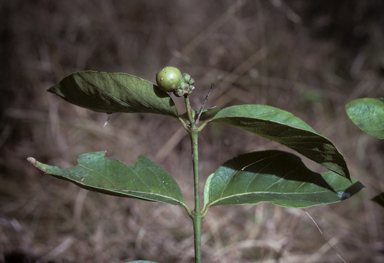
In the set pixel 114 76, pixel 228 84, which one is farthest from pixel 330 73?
pixel 114 76

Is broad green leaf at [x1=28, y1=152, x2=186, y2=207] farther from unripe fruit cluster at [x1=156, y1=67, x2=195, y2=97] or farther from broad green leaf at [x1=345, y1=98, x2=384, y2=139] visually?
broad green leaf at [x1=345, y1=98, x2=384, y2=139]

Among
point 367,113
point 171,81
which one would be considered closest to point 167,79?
point 171,81

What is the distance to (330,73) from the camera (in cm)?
469

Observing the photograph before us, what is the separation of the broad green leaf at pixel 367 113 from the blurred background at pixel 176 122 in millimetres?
1151

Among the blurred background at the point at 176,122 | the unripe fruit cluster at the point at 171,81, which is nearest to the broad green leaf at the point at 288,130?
the unripe fruit cluster at the point at 171,81

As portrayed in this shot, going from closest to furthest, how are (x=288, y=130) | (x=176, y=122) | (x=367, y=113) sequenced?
(x=288, y=130) < (x=367, y=113) < (x=176, y=122)

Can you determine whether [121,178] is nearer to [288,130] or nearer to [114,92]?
[114,92]

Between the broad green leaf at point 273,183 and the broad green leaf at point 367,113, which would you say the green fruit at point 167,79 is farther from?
the broad green leaf at point 367,113

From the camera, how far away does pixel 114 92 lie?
946mm

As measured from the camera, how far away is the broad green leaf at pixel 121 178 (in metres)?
0.97

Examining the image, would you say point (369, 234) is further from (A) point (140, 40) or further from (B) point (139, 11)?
(B) point (139, 11)

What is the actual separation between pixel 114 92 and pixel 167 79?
0.53 ft

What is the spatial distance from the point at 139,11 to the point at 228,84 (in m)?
1.95

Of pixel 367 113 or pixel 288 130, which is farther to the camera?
pixel 367 113
